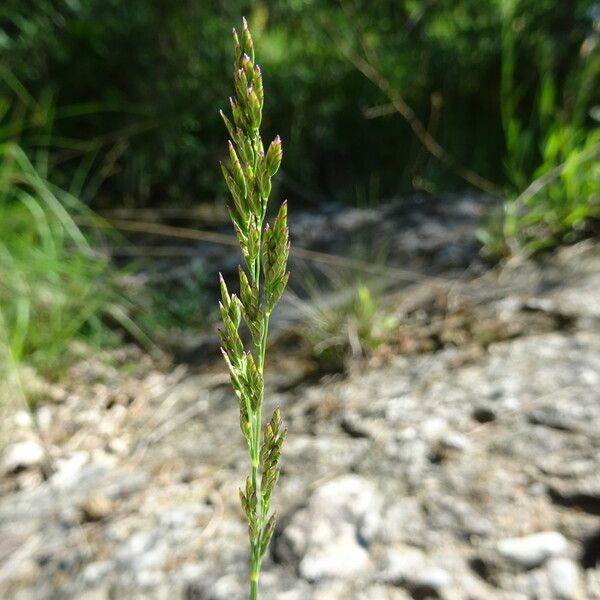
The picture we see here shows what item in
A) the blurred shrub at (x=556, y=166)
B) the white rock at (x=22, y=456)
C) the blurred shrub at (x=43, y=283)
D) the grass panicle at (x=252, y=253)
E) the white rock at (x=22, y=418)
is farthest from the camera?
the blurred shrub at (x=556, y=166)

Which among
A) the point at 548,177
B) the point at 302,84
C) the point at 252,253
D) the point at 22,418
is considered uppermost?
the point at 302,84

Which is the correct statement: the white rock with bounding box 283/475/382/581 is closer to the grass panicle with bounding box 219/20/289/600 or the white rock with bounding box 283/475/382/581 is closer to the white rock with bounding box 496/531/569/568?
the white rock with bounding box 496/531/569/568

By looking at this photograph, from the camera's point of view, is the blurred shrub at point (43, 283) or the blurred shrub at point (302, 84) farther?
the blurred shrub at point (302, 84)

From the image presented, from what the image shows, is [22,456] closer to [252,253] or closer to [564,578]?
[564,578]

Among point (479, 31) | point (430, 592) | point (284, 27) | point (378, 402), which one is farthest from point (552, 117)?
point (430, 592)

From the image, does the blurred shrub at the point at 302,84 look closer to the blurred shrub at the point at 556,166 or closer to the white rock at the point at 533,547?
the blurred shrub at the point at 556,166

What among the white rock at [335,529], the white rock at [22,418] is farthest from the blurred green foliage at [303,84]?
the white rock at [335,529]

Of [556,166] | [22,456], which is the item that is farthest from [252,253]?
→ [556,166]
